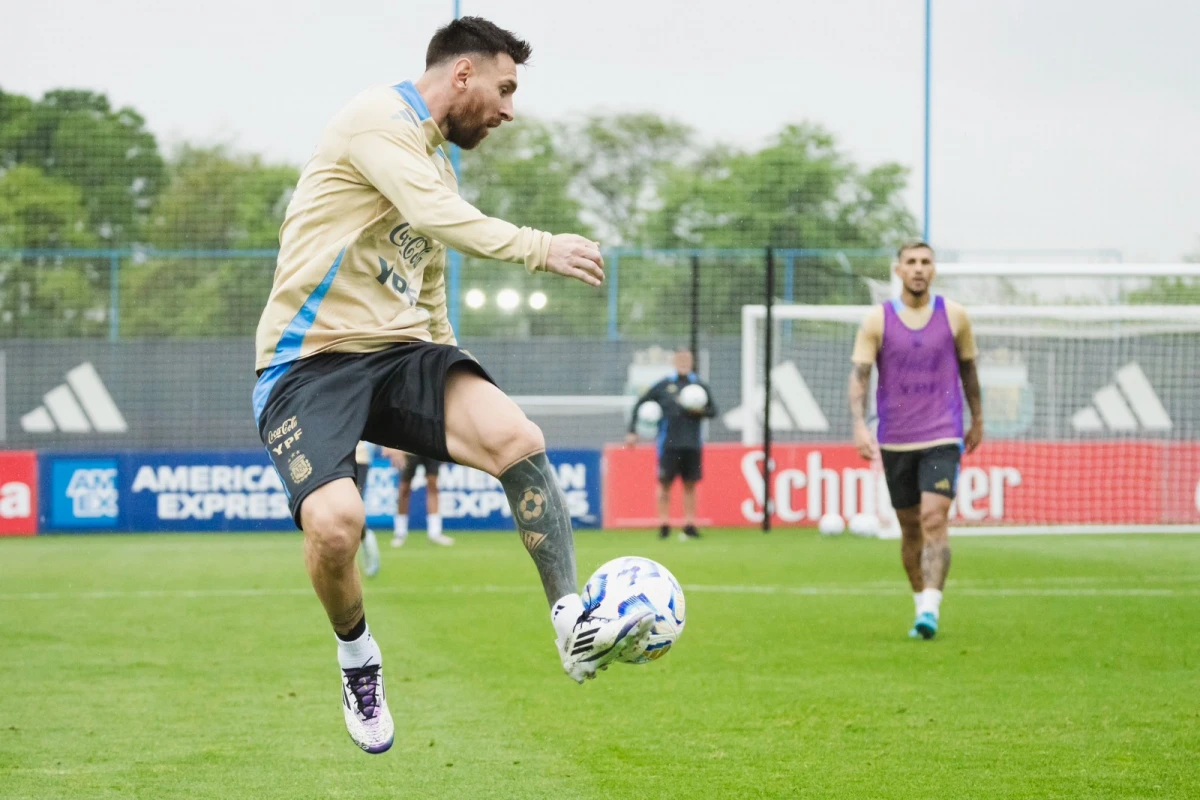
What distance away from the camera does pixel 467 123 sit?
16.0ft

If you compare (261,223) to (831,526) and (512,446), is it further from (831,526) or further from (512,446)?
(512,446)

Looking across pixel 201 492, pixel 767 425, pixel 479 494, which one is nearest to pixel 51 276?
pixel 201 492

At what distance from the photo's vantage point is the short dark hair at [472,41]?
4844 millimetres

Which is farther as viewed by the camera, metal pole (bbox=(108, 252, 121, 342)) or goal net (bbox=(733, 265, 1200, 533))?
metal pole (bbox=(108, 252, 121, 342))

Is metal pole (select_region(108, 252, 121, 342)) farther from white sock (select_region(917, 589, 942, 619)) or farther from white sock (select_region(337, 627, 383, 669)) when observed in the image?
white sock (select_region(337, 627, 383, 669))

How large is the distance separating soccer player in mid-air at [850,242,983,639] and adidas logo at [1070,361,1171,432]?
10.1m

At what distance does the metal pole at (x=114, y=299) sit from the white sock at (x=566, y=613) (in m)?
21.7

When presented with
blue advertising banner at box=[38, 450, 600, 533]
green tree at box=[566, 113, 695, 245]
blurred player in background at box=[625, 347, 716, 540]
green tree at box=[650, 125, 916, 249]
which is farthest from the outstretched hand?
green tree at box=[566, 113, 695, 245]

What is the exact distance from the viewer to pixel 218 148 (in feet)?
96.5

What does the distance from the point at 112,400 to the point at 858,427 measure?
17834 mm

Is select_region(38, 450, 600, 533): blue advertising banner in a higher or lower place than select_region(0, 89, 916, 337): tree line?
lower

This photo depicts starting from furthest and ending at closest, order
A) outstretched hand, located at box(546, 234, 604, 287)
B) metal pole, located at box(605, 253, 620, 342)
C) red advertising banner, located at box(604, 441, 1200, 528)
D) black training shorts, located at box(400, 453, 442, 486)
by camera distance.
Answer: metal pole, located at box(605, 253, 620, 342) < red advertising banner, located at box(604, 441, 1200, 528) < black training shorts, located at box(400, 453, 442, 486) < outstretched hand, located at box(546, 234, 604, 287)

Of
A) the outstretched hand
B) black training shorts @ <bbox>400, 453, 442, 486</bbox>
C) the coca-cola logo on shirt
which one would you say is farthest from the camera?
black training shorts @ <bbox>400, 453, 442, 486</bbox>

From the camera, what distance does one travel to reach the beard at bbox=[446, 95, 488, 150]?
15.9 feet
